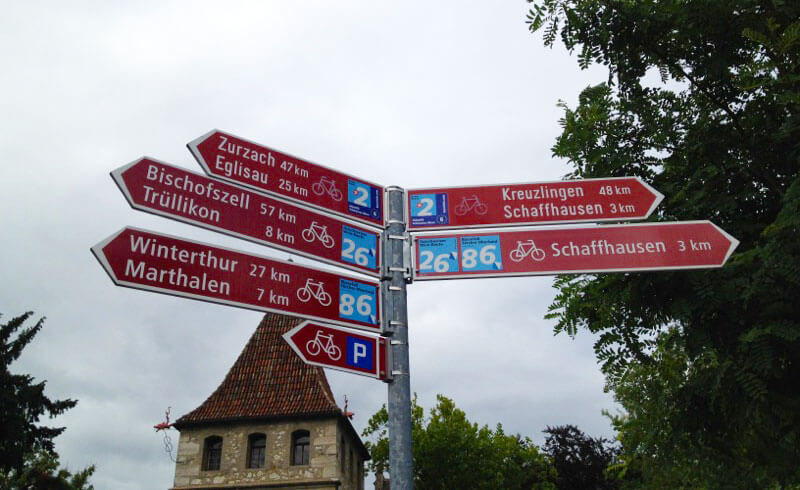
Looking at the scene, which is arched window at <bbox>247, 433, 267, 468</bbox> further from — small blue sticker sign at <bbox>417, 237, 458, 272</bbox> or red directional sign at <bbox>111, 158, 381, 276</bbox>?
small blue sticker sign at <bbox>417, 237, 458, 272</bbox>

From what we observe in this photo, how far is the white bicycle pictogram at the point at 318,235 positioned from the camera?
4.44 m

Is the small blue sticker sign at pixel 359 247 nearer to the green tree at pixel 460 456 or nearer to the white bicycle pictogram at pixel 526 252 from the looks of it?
the white bicycle pictogram at pixel 526 252

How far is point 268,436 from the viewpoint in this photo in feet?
70.7

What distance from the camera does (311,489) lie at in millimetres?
20516

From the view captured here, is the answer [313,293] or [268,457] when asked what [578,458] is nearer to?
[268,457]

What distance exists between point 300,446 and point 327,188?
1853cm

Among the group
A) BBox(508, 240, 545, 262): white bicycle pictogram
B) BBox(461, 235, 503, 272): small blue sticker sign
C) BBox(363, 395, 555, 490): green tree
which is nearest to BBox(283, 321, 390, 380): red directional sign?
BBox(461, 235, 503, 272): small blue sticker sign

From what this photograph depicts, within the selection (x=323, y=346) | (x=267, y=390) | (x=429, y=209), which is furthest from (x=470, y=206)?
(x=267, y=390)

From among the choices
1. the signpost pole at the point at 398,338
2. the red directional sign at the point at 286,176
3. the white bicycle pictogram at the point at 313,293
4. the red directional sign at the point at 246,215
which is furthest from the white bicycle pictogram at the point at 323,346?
the red directional sign at the point at 286,176

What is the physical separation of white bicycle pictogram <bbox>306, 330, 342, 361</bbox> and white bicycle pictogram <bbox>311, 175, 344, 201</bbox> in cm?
113

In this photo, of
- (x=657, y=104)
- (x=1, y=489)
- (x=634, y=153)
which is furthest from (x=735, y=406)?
(x=1, y=489)

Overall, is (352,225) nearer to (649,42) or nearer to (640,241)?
(640,241)

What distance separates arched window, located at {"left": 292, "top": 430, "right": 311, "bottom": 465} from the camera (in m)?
21.3

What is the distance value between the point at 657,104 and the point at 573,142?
3.40 feet
